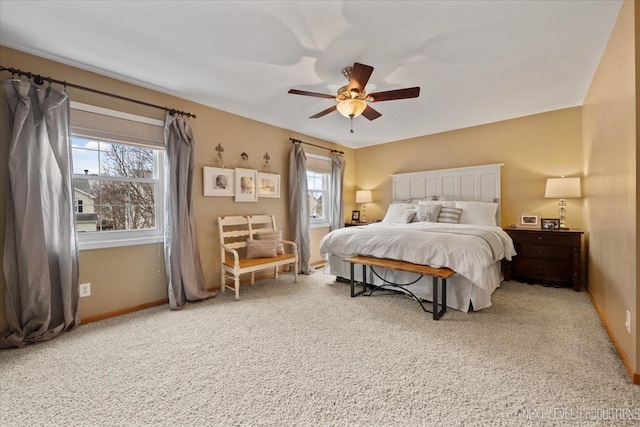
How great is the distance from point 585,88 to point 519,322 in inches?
109

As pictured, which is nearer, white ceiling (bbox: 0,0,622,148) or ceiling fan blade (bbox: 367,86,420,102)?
white ceiling (bbox: 0,0,622,148)

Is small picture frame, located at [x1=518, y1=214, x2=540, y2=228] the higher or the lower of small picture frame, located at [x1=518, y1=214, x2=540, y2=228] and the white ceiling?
the lower

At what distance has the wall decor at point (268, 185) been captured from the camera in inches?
170

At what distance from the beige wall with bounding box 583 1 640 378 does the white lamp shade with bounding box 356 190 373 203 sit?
343 cm

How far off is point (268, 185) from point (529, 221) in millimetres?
3921

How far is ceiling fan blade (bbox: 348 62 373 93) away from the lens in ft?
7.04

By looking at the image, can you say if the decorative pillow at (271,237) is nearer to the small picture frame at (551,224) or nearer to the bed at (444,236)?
the bed at (444,236)

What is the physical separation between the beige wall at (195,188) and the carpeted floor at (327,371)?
0.33 meters

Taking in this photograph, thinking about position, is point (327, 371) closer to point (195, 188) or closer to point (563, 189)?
point (195, 188)

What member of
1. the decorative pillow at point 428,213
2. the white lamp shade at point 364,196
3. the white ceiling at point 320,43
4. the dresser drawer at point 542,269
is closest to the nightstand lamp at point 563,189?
the dresser drawer at point 542,269

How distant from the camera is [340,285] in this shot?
3.94 meters

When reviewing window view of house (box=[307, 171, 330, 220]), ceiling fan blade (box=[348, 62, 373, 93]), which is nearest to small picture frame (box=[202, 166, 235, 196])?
window view of house (box=[307, 171, 330, 220])

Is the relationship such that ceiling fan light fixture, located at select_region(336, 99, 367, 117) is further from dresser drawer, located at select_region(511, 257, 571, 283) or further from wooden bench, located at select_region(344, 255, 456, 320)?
dresser drawer, located at select_region(511, 257, 571, 283)

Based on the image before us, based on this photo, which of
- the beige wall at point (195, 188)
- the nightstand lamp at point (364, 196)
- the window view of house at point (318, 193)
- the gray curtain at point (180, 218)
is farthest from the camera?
the nightstand lamp at point (364, 196)
